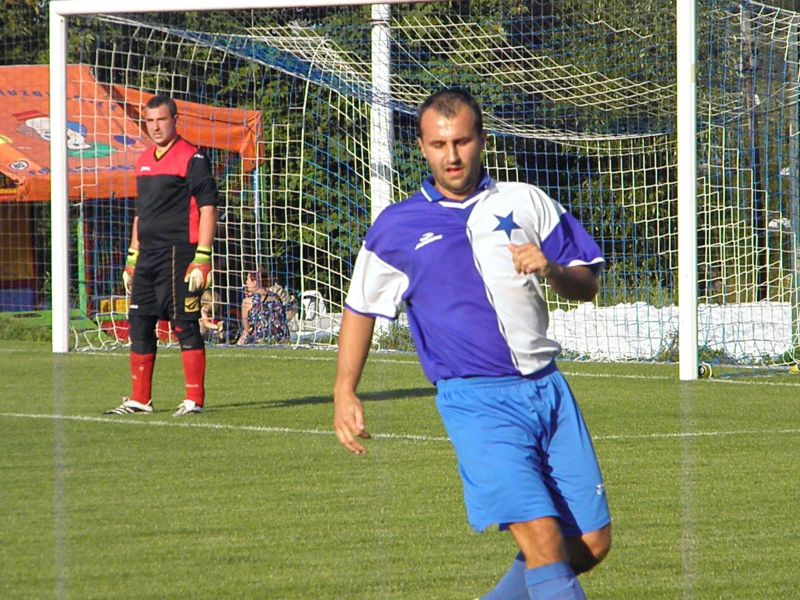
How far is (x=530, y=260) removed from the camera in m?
4.26

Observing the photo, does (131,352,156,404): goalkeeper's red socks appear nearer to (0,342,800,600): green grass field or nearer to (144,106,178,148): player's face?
(0,342,800,600): green grass field

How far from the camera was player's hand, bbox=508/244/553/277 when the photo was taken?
4.25 meters

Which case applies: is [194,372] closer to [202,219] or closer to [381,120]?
[202,219]

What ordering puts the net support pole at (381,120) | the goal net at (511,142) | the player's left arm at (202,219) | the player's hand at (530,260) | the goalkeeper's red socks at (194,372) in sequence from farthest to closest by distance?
the net support pole at (381,120)
the goal net at (511,142)
the goalkeeper's red socks at (194,372)
the player's left arm at (202,219)
the player's hand at (530,260)

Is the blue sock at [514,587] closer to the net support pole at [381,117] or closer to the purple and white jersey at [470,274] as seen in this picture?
the purple and white jersey at [470,274]

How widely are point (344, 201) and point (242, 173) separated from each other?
1.47m

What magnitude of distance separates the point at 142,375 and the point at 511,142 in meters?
8.52

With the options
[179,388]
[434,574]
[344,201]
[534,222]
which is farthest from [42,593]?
[344,201]

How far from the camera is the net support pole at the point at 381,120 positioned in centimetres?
1722

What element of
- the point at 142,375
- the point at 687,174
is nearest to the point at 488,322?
the point at 142,375

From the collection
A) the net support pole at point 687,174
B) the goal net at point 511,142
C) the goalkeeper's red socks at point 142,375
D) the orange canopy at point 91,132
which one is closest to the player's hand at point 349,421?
the goalkeeper's red socks at point 142,375

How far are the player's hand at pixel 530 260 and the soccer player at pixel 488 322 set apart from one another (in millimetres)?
115

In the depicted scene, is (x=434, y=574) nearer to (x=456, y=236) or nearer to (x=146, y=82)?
(x=456, y=236)

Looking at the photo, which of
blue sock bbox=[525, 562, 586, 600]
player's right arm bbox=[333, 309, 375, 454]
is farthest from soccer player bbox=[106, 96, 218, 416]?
blue sock bbox=[525, 562, 586, 600]
